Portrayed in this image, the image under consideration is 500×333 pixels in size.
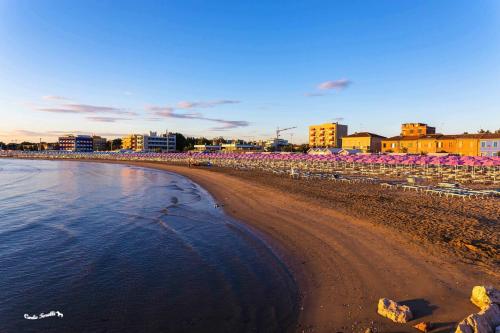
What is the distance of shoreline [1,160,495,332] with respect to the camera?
5.13 meters

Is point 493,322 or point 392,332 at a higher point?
point 493,322

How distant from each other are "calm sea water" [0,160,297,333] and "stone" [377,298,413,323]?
1.44m

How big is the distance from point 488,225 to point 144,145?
443 ft

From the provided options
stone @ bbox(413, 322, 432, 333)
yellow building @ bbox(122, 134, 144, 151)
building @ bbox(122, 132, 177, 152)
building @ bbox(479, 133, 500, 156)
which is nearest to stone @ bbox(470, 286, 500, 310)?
stone @ bbox(413, 322, 432, 333)

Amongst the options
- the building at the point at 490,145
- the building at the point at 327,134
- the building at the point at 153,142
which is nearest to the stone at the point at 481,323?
the building at the point at 490,145

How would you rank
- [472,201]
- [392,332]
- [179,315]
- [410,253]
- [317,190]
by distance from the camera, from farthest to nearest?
[317,190] → [472,201] → [410,253] → [179,315] → [392,332]

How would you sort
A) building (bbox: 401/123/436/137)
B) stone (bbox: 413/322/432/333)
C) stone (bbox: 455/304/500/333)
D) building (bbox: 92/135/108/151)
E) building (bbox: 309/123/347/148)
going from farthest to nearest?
building (bbox: 92/135/108/151) → building (bbox: 309/123/347/148) → building (bbox: 401/123/436/137) → stone (bbox: 413/322/432/333) → stone (bbox: 455/304/500/333)

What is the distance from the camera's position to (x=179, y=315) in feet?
18.8

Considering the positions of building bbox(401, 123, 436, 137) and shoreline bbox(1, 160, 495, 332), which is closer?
shoreline bbox(1, 160, 495, 332)

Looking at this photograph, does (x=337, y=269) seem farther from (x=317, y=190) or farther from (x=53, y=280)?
(x=317, y=190)

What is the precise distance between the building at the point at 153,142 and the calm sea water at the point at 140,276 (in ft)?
412

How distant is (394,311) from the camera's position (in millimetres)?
4953

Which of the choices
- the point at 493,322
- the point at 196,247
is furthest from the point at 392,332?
the point at 196,247

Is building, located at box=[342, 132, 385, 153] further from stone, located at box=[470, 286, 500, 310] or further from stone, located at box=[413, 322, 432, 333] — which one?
stone, located at box=[413, 322, 432, 333]
